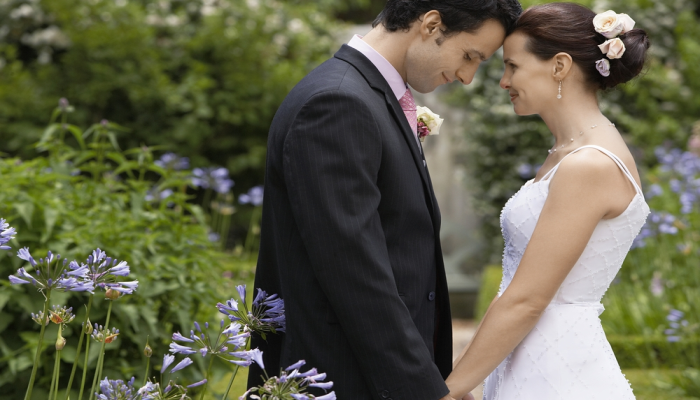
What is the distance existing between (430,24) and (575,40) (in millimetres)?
485

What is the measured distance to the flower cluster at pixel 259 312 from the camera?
1.59 meters

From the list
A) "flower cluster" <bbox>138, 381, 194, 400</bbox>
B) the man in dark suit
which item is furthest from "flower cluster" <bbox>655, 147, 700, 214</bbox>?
"flower cluster" <bbox>138, 381, 194, 400</bbox>

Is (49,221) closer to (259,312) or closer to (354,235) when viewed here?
(259,312)

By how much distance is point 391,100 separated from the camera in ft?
6.05

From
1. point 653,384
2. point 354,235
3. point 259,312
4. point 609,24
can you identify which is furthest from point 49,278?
point 653,384

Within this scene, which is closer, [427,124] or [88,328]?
[88,328]

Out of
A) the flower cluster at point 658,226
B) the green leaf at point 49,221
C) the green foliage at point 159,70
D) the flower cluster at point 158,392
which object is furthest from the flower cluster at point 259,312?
the green foliage at point 159,70

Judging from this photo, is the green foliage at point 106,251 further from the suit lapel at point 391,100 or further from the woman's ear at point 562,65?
the woman's ear at point 562,65

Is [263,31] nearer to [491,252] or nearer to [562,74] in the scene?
[491,252]

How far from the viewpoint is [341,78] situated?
1.71 metres

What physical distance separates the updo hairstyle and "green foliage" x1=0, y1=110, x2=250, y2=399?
166 cm

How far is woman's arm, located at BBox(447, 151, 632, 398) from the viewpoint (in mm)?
1860

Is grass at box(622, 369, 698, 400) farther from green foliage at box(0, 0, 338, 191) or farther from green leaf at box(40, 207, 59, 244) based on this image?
green foliage at box(0, 0, 338, 191)

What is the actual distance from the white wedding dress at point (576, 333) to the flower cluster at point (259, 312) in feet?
2.52
